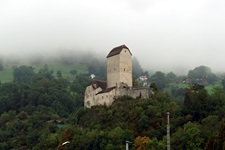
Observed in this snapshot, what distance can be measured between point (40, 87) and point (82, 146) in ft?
215

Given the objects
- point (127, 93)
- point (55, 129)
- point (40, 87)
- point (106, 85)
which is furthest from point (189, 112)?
point (40, 87)

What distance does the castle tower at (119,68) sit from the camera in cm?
8731

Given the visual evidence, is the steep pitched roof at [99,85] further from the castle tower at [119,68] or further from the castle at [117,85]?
the castle tower at [119,68]

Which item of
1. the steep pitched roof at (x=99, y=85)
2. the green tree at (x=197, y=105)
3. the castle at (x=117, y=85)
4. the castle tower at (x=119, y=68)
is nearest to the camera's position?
the green tree at (x=197, y=105)

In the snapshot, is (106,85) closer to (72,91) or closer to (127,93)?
(127,93)

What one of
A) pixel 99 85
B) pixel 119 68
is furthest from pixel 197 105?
pixel 99 85

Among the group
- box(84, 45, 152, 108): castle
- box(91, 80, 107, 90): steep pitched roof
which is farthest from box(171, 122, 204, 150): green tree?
box(91, 80, 107, 90): steep pitched roof

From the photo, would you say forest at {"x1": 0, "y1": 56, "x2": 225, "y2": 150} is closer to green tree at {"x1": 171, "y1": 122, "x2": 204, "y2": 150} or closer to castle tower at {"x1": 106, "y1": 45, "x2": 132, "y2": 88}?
green tree at {"x1": 171, "y1": 122, "x2": 204, "y2": 150}

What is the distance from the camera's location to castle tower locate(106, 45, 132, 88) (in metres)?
87.3

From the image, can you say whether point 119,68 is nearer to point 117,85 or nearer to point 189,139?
point 117,85

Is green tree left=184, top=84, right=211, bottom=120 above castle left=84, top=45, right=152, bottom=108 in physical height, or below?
below

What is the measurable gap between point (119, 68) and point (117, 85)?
3.01 m

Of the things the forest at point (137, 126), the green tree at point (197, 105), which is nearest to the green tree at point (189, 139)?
the forest at point (137, 126)

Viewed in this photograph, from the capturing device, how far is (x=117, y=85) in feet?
284
